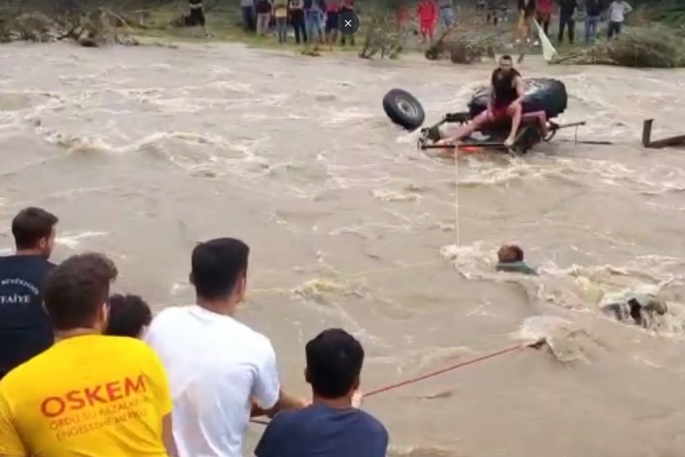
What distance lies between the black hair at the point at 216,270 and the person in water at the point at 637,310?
205 inches

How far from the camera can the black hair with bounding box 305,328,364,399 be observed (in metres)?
3.37

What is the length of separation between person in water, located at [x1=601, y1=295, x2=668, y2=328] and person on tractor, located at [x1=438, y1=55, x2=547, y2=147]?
17.2 feet

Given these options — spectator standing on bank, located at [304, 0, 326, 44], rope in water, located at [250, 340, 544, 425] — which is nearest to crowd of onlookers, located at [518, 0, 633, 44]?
spectator standing on bank, located at [304, 0, 326, 44]

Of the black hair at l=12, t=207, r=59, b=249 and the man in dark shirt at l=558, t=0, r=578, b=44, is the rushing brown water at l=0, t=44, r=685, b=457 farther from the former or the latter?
the man in dark shirt at l=558, t=0, r=578, b=44

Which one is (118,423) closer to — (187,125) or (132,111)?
(187,125)

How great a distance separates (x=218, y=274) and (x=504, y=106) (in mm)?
10197

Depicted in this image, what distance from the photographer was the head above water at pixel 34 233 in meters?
4.36

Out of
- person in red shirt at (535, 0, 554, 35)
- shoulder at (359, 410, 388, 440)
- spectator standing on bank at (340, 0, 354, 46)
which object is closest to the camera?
shoulder at (359, 410, 388, 440)

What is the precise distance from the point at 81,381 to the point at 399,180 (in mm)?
9846

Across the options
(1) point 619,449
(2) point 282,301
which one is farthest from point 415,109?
(1) point 619,449

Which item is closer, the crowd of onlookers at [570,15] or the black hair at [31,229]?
the black hair at [31,229]

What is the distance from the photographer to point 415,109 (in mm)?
15094

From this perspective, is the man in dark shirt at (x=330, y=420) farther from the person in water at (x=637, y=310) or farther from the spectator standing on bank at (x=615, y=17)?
the spectator standing on bank at (x=615, y=17)

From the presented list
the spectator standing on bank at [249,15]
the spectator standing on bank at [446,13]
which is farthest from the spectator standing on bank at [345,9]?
the spectator standing on bank at [249,15]
